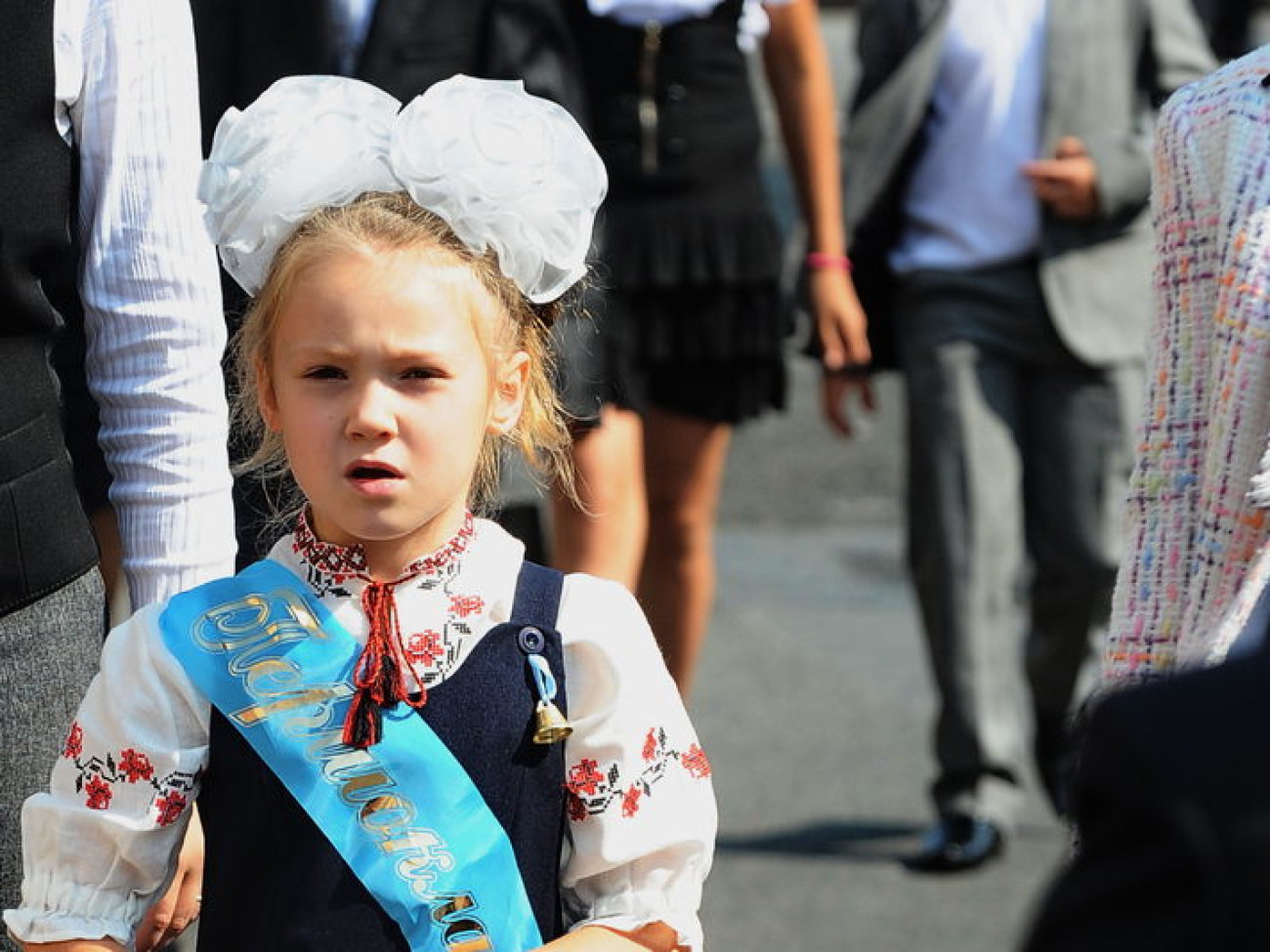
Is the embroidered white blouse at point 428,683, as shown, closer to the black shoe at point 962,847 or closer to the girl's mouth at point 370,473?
the girl's mouth at point 370,473

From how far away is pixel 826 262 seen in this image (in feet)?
17.1

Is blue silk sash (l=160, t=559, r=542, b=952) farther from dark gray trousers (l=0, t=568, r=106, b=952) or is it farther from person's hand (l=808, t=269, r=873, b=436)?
person's hand (l=808, t=269, r=873, b=436)

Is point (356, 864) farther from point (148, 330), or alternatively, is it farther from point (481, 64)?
point (481, 64)

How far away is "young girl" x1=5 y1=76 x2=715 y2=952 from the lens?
2223 millimetres

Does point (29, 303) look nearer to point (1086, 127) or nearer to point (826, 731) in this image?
point (1086, 127)

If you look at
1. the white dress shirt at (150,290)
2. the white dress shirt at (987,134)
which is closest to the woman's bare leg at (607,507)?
the white dress shirt at (987,134)

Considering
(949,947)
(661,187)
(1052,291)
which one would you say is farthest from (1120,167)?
(949,947)

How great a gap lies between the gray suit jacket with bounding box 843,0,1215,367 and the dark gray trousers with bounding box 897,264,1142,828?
0.27ft

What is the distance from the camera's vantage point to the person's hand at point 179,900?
2.44 meters

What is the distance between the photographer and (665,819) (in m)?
2.26

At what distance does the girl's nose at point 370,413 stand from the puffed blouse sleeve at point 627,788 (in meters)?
0.23

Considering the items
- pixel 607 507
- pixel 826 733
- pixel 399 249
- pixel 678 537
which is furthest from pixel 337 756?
pixel 826 733

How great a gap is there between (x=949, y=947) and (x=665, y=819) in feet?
8.63

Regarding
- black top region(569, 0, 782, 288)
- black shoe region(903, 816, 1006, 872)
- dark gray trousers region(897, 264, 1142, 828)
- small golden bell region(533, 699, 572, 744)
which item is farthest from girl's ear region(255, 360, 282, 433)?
black shoe region(903, 816, 1006, 872)
